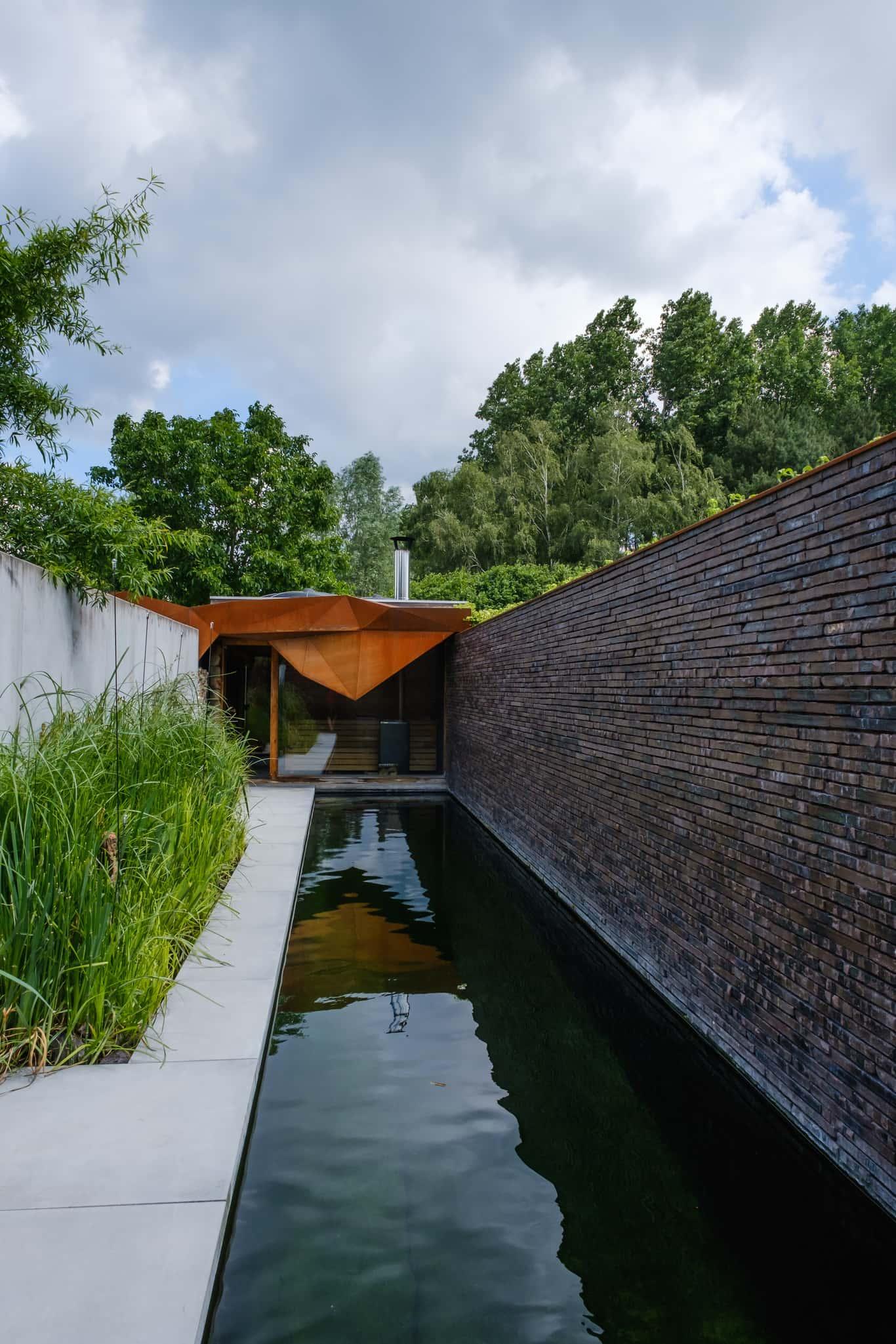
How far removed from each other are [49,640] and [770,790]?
430cm

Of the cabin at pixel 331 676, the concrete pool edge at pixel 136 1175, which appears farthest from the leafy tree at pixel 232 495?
the concrete pool edge at pixel 136 1175

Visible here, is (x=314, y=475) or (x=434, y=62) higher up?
(x=434, y=62)

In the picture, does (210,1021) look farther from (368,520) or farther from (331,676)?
(368,520)

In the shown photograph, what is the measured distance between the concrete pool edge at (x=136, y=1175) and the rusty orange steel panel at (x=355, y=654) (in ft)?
27.8

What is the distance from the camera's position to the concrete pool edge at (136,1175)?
1.65 metres

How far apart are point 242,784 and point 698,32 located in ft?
26.7

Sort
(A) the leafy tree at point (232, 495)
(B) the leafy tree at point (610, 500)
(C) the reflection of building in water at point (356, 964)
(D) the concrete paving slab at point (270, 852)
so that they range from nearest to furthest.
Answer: (C) the reflection of building in water at point (356, 964) → (D) the concrete paving slab at point (270, 852) → (A) the leafy tree at point (232, 495) → (B) the leafy tree at point (610, 500)

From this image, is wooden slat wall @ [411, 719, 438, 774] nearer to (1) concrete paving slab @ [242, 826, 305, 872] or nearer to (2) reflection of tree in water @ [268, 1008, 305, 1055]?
(1) concrete paving slab @ [242, 826, 305, 872]

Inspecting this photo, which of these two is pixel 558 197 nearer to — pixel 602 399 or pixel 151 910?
pixel 602 399

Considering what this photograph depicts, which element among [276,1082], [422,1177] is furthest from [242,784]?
[422,1177]

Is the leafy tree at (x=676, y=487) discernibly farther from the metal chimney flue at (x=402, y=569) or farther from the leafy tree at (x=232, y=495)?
the metal chimney flue at (x=402, y=569)

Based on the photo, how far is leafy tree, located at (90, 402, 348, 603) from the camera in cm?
2014

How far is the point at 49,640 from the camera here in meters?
5.32

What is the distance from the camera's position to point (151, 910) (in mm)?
3432
